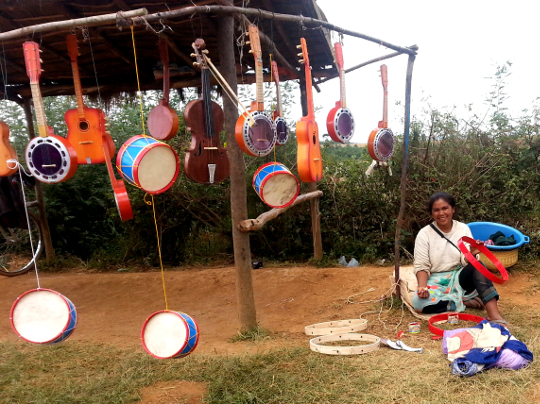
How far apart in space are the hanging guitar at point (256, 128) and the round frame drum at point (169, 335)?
1.10 meters

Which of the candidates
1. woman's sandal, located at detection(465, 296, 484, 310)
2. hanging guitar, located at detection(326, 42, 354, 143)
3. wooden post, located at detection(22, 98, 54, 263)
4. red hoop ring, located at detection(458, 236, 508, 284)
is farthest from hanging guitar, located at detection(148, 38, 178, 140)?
wooden post, located at detection(22, 98, 54, 263)

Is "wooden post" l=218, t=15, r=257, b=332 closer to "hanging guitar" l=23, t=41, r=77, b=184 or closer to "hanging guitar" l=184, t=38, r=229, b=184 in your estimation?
"hanging guitar" l=184, t=38, r=229, b=184

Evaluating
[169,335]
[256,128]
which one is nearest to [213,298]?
[169,335]

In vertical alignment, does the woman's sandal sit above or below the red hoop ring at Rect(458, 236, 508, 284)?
below

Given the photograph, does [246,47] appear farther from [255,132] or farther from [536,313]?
[536,313]

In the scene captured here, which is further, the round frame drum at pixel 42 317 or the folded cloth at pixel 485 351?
the folded cloth at pixel 485 351

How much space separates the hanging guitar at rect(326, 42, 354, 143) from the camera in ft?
10.5

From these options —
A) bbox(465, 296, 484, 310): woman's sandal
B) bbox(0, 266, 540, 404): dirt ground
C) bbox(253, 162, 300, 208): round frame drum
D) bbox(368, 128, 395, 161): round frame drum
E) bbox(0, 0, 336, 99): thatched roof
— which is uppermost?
bbox(0, 0, 336, 99): thatched roof

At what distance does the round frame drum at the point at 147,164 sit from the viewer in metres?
2.46

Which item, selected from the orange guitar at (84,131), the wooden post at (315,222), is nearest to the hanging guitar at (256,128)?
the orange guitar at (84,131)

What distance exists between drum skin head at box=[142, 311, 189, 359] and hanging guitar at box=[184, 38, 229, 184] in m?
1.00

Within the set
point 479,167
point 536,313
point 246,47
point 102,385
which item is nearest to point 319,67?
point 246,47

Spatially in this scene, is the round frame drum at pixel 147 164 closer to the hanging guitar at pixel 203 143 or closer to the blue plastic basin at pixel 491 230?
the hanging guitar at pixel 203 143

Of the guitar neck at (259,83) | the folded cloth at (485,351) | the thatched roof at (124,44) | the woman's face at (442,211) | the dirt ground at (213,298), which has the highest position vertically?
the thatched roof at (124,44)
